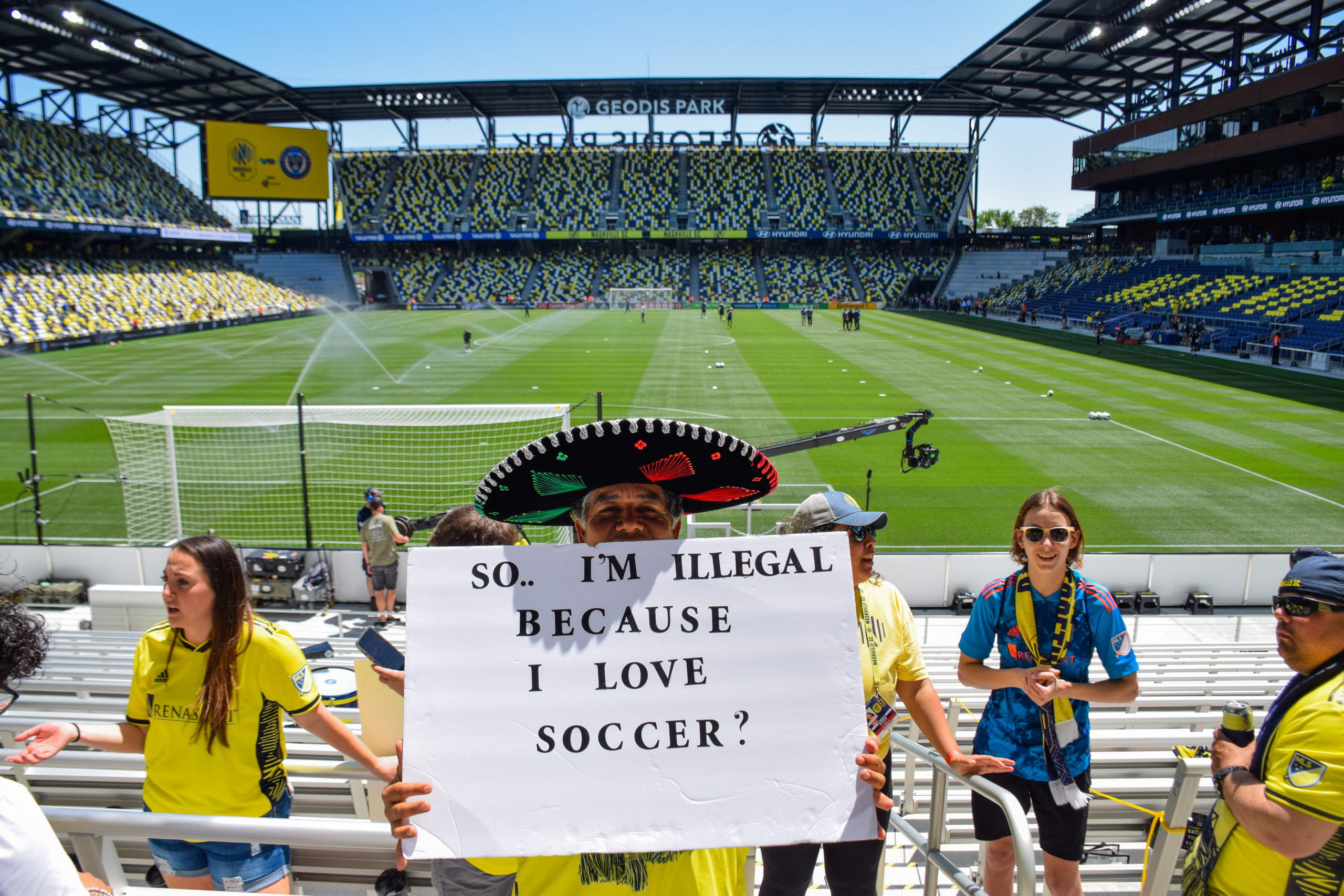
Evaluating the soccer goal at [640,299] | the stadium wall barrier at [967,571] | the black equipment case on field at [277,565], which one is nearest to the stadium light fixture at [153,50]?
the soccer goal at [640,299]

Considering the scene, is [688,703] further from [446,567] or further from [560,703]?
[446,567]

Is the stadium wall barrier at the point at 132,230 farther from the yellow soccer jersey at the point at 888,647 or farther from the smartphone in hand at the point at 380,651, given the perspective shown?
the yellow soccer jersey at the point at 888,647

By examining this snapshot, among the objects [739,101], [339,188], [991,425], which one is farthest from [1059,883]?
[339,188]

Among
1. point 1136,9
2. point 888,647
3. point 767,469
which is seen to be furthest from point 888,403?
point 1136,9

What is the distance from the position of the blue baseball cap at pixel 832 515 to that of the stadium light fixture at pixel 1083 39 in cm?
5041

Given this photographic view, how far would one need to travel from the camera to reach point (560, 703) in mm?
1775

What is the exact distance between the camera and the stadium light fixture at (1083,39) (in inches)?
1687

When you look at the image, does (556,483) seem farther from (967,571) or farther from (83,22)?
(83,22)

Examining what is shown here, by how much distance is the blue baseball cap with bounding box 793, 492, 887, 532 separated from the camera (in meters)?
3.32

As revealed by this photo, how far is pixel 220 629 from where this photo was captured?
2.79 metres

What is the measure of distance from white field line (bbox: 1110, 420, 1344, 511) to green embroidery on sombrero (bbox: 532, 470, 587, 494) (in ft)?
57.7

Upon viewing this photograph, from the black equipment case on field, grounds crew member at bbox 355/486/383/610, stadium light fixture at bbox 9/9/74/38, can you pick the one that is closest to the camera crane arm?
grounds crew member at bbox 355/486/383/610

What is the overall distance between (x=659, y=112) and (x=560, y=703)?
7405cm

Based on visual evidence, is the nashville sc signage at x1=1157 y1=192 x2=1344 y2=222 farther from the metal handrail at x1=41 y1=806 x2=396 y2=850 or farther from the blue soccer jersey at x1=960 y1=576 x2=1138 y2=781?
the metal handrail at x1=41 y1=806 x2=396 y2=850
